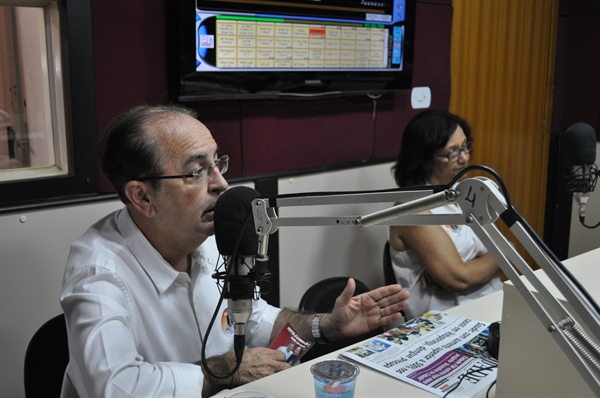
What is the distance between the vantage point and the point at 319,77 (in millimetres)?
2861

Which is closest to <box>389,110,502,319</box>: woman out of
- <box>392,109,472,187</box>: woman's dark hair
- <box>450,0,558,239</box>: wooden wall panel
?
<box>392,109,472,187</box>: woman's dark hair

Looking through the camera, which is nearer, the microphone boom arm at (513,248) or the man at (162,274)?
the microphone boom arm at (513,248)

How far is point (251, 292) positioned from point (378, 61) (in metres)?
2.24

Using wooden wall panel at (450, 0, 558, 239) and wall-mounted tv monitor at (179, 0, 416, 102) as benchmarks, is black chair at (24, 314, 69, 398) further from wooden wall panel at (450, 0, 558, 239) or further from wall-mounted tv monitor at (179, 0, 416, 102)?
wooden wall panel at (450, 0, 558, 239)

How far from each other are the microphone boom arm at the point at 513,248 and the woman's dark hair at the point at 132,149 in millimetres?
798

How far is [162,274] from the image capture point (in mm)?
1615

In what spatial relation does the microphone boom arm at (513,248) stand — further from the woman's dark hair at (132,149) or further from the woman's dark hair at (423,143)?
the woman's dark hair at (423,143)

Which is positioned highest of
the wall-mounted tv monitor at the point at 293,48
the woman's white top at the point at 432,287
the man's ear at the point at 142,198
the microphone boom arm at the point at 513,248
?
the wall-mounted tv monitor at the point at 293,48

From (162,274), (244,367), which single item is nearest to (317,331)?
(244,367)

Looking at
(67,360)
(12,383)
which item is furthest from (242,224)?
(12,383)

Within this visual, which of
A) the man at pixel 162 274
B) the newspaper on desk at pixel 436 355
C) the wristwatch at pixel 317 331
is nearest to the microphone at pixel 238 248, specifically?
the man at pixel 162 274

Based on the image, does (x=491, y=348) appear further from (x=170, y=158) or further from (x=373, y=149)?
(x=373, y=149)

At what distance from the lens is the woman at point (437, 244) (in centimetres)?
239

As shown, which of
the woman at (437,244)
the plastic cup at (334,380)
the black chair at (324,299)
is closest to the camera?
the plastic cup at (334,380)
